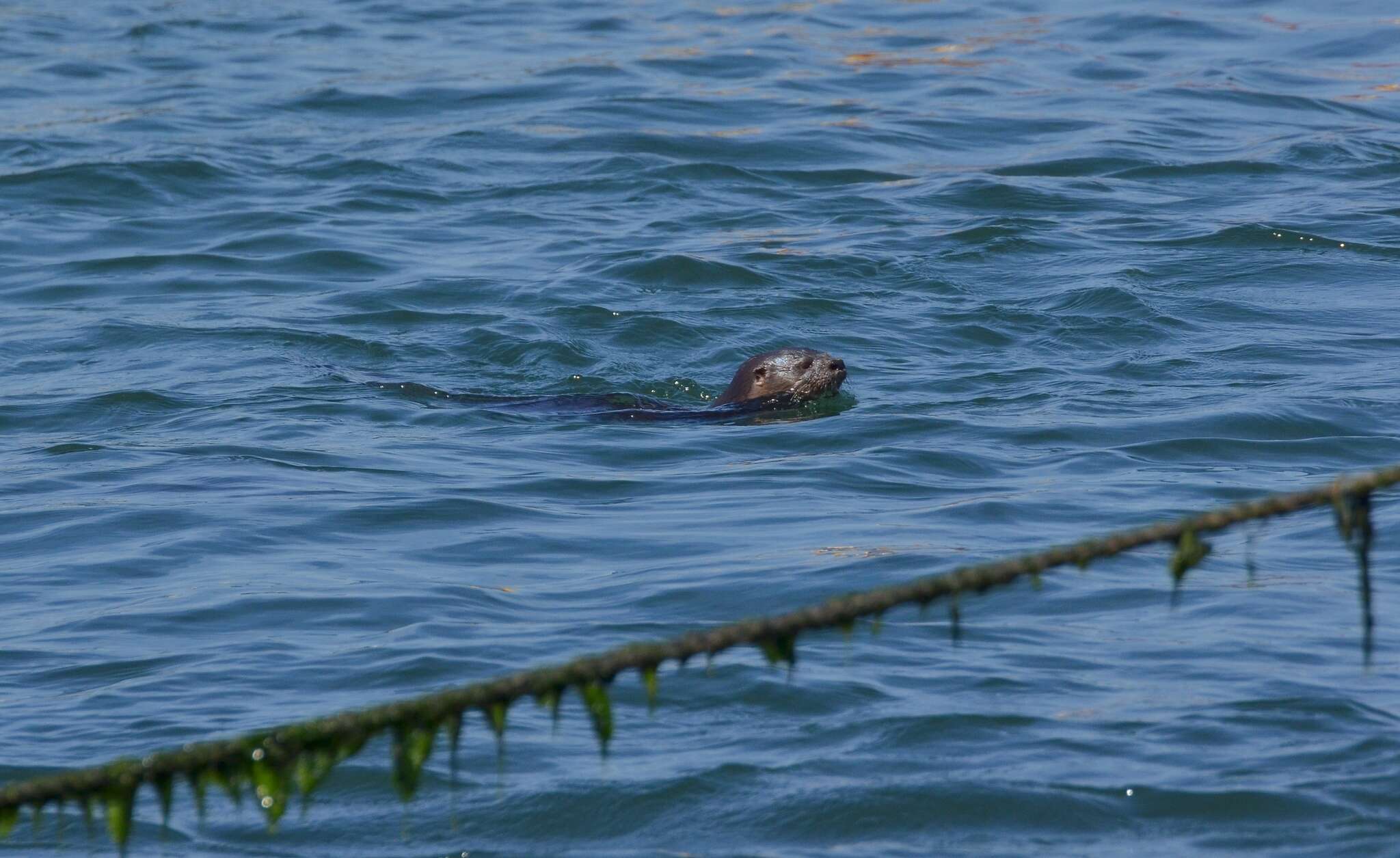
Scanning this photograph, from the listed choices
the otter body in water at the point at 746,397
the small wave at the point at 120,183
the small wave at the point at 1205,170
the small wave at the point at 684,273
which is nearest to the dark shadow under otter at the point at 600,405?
the otter body in water at the point at 746,397

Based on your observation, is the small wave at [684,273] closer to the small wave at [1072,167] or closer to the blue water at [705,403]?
the blue water at [705,403]

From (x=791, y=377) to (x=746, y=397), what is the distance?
0.81 feet

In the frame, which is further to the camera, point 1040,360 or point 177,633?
point 1040,360

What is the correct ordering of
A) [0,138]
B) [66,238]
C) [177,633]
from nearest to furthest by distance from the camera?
[177,633] → [66,238] → [0,138]

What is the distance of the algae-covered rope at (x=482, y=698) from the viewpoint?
8.02 feet

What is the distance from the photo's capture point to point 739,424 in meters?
8.48

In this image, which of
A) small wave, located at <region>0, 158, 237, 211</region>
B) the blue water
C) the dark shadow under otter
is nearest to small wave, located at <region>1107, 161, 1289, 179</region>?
the blue water

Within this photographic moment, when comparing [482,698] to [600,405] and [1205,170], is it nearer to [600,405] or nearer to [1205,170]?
[600,405]

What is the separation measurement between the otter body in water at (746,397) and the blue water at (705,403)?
0.18 metres

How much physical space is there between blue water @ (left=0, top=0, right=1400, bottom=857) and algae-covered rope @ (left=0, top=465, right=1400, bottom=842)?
0.76 metres

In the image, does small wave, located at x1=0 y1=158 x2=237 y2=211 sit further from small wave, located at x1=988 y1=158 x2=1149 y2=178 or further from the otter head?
the otter head

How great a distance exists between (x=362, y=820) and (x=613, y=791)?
56cm

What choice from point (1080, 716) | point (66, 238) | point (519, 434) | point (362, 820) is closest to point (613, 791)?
point (362, 820)

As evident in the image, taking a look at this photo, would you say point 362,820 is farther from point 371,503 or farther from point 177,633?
point 371,503
